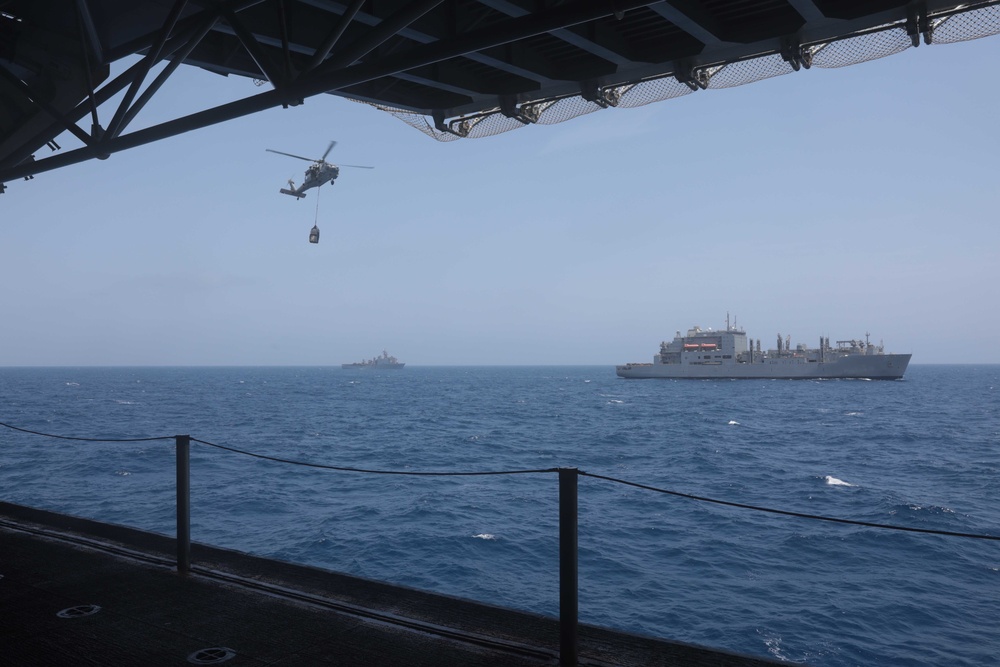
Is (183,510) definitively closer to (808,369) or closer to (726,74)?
(726,74)

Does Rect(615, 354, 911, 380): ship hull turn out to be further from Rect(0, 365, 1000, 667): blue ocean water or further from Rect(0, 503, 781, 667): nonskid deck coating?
Rect(0, 503, 781, 667): nonskid deck coating

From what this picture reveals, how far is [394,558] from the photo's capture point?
14391 millimetres

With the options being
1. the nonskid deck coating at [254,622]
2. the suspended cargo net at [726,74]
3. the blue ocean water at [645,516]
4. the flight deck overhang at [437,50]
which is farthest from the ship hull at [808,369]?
the nonskid deck coating at [254,622]

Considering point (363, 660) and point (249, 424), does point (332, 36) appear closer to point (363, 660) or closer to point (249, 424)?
point (363, 660)

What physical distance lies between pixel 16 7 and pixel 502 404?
6352 centimetres

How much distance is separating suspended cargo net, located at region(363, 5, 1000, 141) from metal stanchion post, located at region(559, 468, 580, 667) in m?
3.53

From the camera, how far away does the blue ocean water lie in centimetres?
1145

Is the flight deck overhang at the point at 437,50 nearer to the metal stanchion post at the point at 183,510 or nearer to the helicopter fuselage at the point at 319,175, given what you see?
the metal stanchion post at the point at 183,510

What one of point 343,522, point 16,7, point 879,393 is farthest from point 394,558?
point 879,393

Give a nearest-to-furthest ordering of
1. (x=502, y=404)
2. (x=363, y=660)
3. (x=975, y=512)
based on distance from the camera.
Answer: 1. (x=363, y=660)
2. (x=975, y=512)
3. (x=502, y=404)

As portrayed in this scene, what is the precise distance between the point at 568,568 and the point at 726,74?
4.00 m

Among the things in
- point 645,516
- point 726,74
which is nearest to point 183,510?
point 726,74

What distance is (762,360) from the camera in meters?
99.2

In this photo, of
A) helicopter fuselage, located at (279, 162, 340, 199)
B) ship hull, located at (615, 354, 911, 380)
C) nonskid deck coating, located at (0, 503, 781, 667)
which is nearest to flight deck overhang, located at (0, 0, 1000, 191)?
nonskid deck coating, located at (0, 503, 781, 667)
